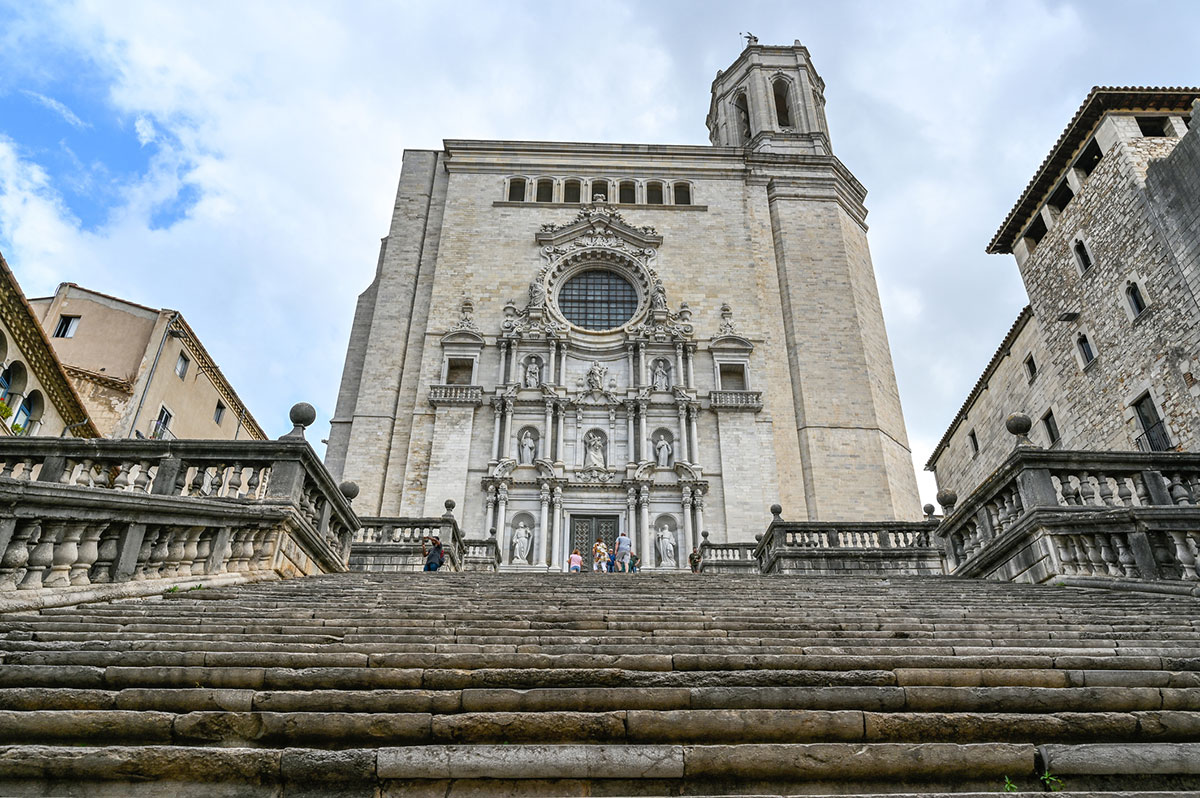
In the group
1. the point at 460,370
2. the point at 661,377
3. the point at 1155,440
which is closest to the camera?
the point at 1155,440

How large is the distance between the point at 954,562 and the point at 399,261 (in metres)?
21.8

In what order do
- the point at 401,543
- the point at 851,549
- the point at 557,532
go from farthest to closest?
the point at 557,532 → the point at 851,549 → the point at 401,543

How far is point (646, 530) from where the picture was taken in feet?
69.8

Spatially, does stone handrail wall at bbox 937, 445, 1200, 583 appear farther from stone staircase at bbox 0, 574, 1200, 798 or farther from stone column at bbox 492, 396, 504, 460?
stone column at bbox 492, 396, 504, 460

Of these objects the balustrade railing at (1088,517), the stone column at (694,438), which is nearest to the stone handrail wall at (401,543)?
the stone column at (694,438)

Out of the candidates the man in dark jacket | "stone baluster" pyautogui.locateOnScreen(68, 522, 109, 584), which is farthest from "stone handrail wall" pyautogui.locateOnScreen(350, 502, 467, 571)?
"stone baluster" pyautogui.locateOnScreen(68, 522, 109, 584)

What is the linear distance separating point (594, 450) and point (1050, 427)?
1286 centimetres

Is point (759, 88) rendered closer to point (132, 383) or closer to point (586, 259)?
point (586, 259)

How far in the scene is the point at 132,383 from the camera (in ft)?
73.1

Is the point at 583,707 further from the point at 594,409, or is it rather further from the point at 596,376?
the point at 596,376

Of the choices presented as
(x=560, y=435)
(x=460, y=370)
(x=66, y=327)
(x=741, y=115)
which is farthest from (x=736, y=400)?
(x=66, y=327)

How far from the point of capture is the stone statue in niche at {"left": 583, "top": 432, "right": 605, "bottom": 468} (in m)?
22.7

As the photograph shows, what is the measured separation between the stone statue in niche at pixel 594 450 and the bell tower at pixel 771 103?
15.5 m

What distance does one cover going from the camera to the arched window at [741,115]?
3478cm
